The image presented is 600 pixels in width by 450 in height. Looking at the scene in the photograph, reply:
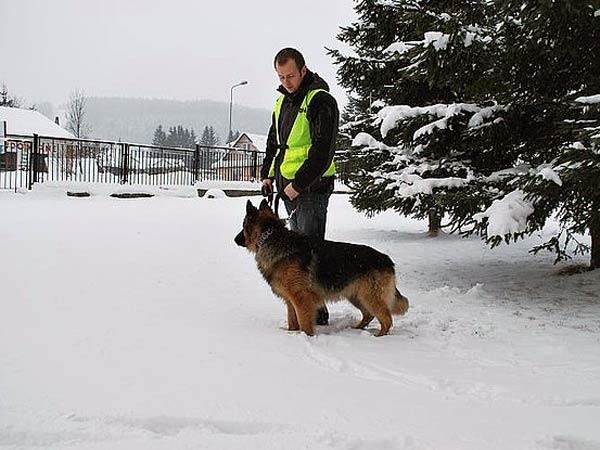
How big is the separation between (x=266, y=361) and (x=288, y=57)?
7.62 feet

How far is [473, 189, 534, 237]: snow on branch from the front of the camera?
4.28 meters

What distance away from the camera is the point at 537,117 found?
18.2ft

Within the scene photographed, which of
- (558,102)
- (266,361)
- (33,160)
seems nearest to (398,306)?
(266,361)

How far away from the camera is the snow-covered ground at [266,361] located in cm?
244

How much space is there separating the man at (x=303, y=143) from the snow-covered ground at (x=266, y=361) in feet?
3.12

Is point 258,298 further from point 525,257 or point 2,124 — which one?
point 2,124

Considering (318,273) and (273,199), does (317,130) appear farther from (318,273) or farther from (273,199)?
(318,273)

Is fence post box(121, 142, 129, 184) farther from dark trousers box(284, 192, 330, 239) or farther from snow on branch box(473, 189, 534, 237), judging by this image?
snow on branch box(473, 189, 534, 237)

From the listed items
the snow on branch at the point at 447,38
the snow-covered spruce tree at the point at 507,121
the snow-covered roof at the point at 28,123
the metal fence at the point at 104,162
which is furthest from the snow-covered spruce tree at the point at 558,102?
the snow-covered roof at the point at 28,123

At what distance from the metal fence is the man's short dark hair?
41.0 feet

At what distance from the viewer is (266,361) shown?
3383 millimetres

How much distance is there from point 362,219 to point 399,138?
577cm

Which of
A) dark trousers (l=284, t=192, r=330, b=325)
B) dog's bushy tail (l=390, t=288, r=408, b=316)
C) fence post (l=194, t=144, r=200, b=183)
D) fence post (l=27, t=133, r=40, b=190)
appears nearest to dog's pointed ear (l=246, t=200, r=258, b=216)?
dark trousers (l=284, t=192, r=330, b=325)

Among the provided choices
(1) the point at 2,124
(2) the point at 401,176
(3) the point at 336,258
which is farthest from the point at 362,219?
(1) the point at 2,124
